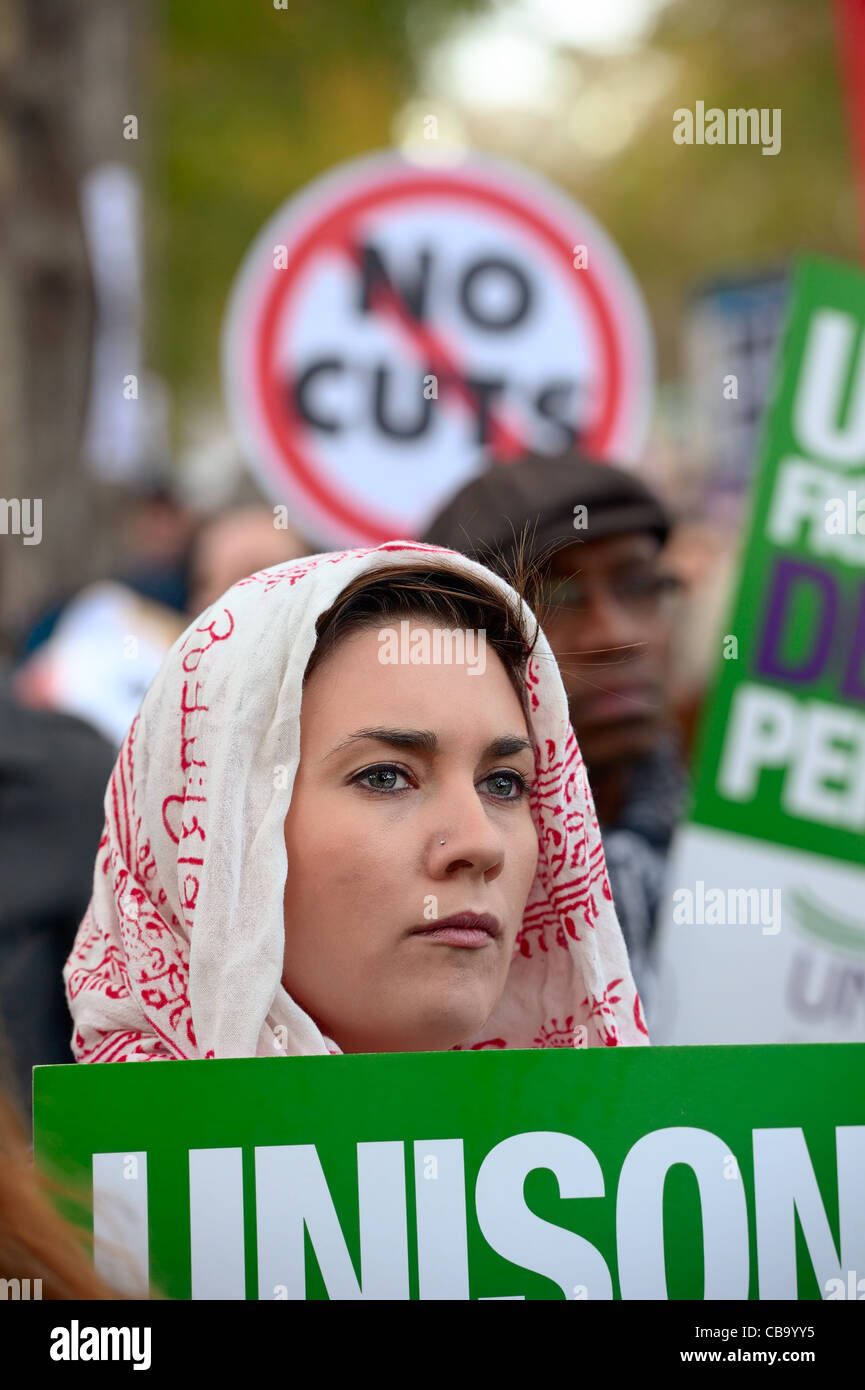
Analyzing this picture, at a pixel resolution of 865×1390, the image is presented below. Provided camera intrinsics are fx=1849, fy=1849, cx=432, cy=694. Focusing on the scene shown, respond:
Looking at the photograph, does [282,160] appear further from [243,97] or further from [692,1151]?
[692,1151]

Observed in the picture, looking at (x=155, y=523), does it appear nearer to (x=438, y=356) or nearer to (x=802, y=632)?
(x=438, y=356)

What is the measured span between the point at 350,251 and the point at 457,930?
8.71 ft

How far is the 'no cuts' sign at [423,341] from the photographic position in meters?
3.99

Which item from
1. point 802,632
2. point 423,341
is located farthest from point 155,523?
point 802,632

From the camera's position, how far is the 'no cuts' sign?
3.99 m

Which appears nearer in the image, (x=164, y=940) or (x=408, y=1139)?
(x=408, y=1139)

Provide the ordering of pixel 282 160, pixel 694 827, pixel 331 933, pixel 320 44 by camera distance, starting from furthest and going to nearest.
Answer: pixel 282 160
pixel 320 44
pixel 694 827
pixel 331 933

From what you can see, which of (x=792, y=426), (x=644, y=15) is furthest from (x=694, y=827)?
(x=644, y=15)

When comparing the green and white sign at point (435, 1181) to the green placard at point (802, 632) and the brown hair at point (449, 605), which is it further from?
the green placard at point (802, 632)

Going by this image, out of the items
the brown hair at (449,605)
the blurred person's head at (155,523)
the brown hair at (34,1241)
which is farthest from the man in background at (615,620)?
the blurred person's head at (155,523)

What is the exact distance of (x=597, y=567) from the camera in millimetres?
3100

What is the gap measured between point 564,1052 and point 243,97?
14456mm

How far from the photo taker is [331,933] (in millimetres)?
1903
